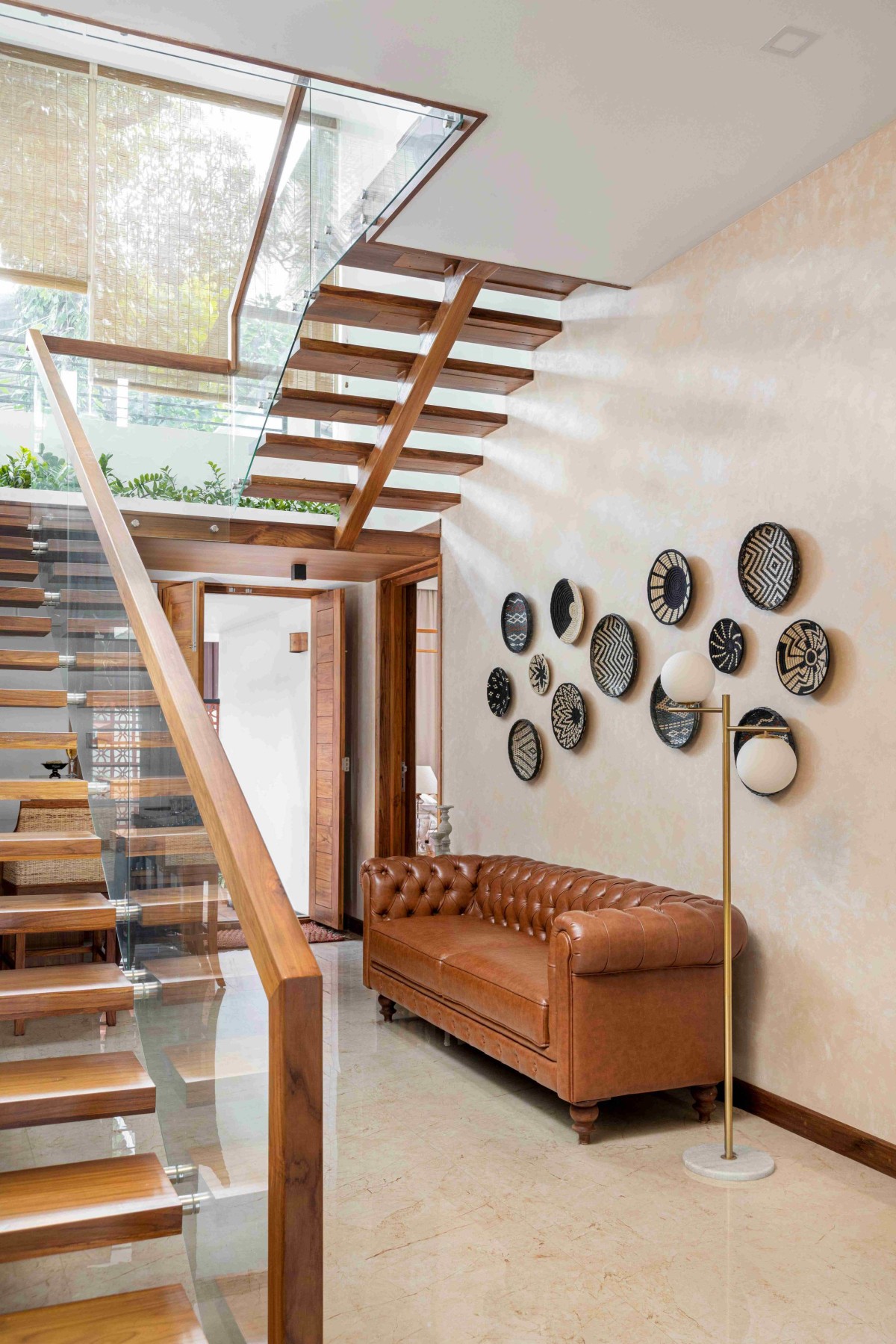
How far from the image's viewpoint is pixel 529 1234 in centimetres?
295

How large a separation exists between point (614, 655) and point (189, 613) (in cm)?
363

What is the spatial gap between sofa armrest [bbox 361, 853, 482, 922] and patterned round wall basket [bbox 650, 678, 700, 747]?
1.51 meters

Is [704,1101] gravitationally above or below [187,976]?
below

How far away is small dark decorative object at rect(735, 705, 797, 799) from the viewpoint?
12.5ft

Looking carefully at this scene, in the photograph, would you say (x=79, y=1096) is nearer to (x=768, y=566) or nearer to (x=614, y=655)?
(x=768, y=566)

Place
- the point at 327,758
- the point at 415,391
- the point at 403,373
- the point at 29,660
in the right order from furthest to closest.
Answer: the point at 327,758
the point at 403,373
the point at 415,391
the point at 29,660

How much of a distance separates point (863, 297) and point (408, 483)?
3678 mm

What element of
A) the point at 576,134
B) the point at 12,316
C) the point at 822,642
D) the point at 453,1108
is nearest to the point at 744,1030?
the point at 453,1108

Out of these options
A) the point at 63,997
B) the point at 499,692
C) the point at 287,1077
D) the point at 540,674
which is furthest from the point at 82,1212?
the point at 499,692

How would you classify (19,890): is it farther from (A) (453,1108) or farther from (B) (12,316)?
(B) (12,316)

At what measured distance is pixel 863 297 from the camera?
3.57 meters

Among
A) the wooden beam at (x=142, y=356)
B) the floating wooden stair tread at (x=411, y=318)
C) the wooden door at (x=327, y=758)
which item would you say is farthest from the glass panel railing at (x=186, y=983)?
the wooden door at (x=327, y=758)

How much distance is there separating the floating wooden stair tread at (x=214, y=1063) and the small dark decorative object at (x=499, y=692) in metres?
4.07

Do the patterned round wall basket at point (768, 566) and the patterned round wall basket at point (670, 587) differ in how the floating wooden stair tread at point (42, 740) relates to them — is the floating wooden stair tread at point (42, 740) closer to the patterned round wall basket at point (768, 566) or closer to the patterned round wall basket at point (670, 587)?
the patterned round wall basket at point (670, 587)
